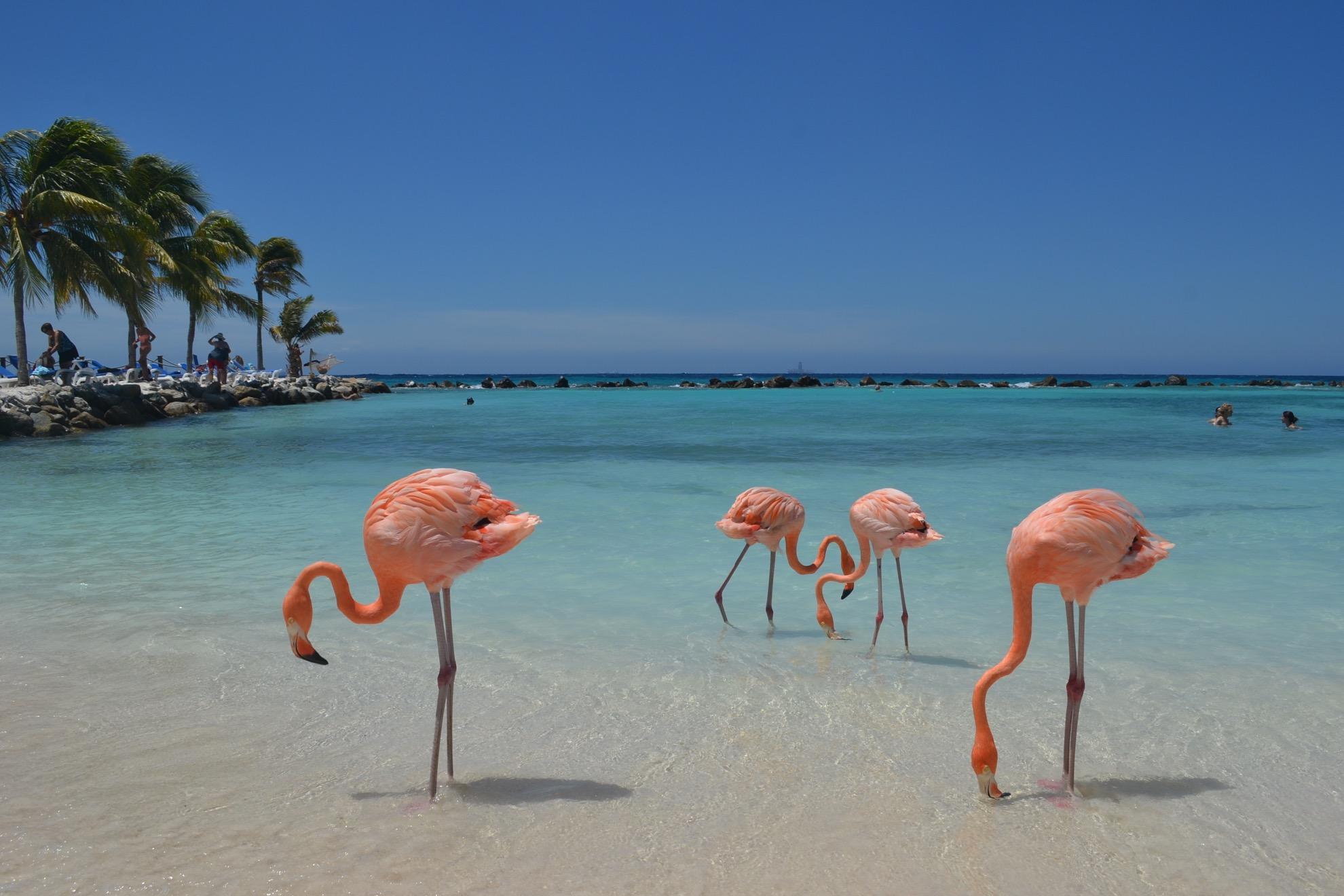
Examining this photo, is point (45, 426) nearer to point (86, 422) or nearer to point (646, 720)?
point (86, 422)

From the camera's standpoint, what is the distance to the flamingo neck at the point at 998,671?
9.98 feet

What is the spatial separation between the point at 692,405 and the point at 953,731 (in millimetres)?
34271

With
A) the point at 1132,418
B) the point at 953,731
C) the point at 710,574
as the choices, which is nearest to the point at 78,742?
the point at 953,731

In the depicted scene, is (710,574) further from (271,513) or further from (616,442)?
(616,442)

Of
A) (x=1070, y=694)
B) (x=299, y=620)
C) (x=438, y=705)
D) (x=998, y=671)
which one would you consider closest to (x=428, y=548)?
(x=299, y=620)

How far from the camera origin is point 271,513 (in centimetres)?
950

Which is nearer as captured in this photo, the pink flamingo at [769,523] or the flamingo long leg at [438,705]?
the flamingo long leg at [438,705]

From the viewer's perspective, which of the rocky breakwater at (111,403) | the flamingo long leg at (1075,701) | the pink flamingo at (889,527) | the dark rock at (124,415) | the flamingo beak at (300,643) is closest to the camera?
the flamingo beak at (300,643)

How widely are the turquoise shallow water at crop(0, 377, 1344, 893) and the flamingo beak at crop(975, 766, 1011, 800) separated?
0.18 feet

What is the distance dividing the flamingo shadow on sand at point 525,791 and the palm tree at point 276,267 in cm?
4709

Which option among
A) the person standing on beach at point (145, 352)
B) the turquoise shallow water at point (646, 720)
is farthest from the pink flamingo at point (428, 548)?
the person standing on beach at point (145, 352)

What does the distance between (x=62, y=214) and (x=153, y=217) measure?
11100 millimetres

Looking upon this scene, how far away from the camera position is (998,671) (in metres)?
3.06

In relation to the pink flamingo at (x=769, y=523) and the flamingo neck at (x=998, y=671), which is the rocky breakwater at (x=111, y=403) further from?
the flamingo neck at (x=998, y=671)
